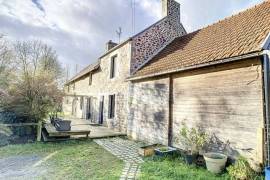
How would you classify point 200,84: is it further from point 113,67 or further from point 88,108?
point 88,108

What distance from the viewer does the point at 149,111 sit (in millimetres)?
10023

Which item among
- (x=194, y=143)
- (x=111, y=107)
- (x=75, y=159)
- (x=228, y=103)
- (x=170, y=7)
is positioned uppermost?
(x=170, y=7)

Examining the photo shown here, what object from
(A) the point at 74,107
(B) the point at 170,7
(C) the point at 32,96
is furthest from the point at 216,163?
(A) the point at 74,107

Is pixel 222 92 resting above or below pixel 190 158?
above

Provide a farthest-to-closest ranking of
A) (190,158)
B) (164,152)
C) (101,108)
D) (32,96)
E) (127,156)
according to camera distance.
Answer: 1. (101,108)
2. (32,96)
3. (127,156)
4. (164,152)
5. (190,158)

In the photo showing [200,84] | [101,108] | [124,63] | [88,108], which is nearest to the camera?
[200,84]

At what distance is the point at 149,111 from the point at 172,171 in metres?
4.56

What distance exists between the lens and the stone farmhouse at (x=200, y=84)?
5.46m

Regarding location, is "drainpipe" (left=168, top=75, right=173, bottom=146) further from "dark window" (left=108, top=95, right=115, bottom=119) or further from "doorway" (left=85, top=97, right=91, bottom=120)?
"doorway" (left=85, top=97, right=91, bottom=120)

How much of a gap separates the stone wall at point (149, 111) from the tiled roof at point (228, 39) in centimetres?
70

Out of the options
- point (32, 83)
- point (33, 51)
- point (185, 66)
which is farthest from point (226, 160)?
point (33, 51)

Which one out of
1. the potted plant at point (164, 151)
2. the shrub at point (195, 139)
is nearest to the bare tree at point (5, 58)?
the potted plant at point (164, 151)

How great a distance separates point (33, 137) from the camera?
410 inches

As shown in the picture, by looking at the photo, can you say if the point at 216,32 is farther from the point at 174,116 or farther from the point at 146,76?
the point at 174,116
